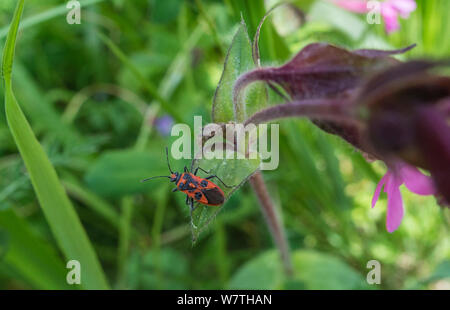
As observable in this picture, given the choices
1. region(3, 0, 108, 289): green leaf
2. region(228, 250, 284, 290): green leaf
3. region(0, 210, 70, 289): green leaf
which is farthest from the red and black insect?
region(228, 250, 284, 290): green leaf

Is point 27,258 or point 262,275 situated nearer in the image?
point 27,258

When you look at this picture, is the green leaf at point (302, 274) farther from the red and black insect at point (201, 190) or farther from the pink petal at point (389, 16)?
the pink petal at point (389, 16)

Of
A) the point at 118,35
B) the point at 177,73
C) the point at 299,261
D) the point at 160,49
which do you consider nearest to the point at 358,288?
the point at 299,261

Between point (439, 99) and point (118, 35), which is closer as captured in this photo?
point (439, 99)

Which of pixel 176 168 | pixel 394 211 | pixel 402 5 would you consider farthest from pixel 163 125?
pixel 394 211

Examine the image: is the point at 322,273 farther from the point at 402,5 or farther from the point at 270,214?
the point at 402,5
